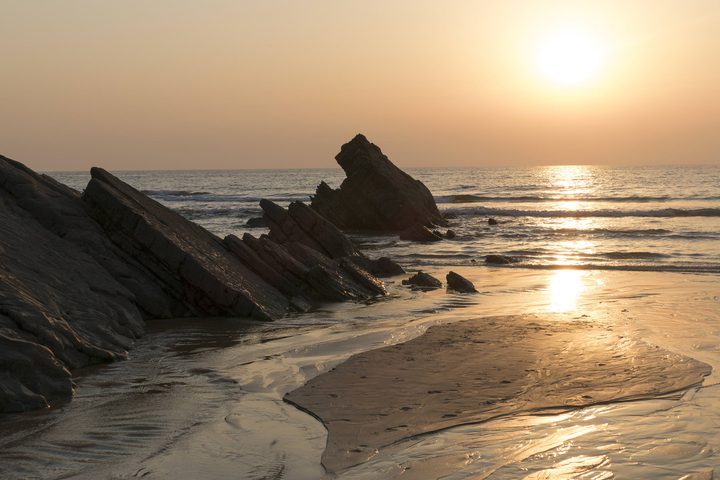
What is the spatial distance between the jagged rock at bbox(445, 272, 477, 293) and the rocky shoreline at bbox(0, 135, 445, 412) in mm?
2027

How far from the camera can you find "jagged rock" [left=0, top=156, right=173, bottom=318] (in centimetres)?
1465

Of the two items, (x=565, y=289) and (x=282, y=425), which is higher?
(x=282, y=425)

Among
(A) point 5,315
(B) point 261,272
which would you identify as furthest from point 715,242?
(A) point 5,315

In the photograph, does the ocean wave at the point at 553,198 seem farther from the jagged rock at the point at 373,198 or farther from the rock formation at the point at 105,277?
the rock formation at the point at 105,277

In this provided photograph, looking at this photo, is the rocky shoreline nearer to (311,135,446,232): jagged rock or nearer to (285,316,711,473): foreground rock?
(285,316,711,473): foreground rock

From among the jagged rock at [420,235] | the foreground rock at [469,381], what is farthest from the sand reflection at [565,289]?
the jagged rock at [420,235]

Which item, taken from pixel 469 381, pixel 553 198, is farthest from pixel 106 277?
pixel 553 198

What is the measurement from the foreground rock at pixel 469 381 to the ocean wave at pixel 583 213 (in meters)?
43.9

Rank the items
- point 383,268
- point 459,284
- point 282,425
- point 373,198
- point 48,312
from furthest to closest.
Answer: point 373,198
point 383,268
point 459,284
point 48,312
point 282,425

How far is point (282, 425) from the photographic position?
8.49m

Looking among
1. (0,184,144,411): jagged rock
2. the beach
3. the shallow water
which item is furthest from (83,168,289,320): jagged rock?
(0,184,144,411): jagged rock

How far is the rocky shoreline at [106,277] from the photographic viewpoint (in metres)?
9.75

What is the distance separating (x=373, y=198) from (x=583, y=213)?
1884 cm

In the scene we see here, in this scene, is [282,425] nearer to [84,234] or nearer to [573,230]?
[84,234]
